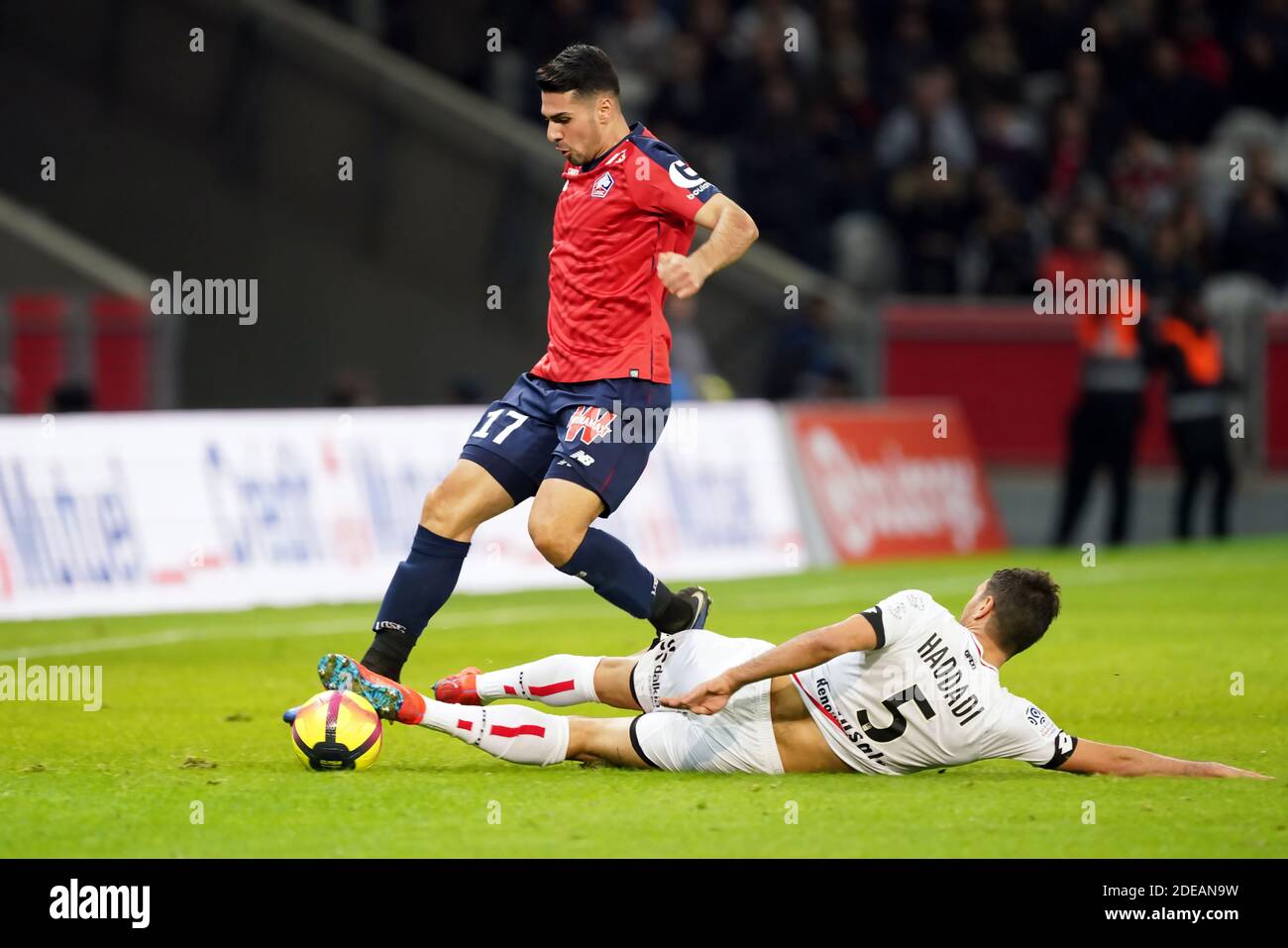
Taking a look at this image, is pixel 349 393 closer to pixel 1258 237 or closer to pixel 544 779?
pixel 544 779

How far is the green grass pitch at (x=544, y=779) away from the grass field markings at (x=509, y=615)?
0.18 ft

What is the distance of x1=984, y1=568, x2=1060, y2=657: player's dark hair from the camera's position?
7574mm

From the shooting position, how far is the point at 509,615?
14.5 meters

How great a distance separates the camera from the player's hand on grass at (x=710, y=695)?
7.41 m

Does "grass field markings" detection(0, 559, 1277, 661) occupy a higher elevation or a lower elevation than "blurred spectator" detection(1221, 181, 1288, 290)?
lower

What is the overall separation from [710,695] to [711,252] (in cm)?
163

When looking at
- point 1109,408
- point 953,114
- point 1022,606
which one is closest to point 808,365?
point 1109,408

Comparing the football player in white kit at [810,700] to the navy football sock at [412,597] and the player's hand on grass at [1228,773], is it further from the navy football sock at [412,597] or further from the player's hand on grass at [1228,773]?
the navy football sock at [412,597]

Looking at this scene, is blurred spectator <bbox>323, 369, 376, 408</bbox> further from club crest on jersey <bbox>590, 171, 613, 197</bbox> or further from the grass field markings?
club crest on jersey <bbox>590, 171, 613, 197</bbox>

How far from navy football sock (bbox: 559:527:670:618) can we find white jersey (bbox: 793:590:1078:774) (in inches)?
44.0

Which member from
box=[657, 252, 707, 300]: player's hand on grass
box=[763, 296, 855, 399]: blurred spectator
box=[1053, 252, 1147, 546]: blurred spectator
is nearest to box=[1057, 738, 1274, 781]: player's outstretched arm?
box=[657, 252, 707, 300]: player's hand on grass

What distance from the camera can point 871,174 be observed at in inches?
929
